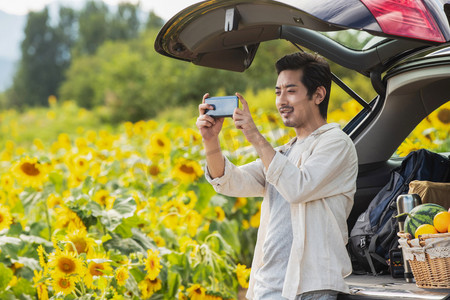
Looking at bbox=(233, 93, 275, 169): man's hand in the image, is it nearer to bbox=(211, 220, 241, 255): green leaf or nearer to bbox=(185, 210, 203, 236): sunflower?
bbox=(185, 210, 203, 236): sunflower

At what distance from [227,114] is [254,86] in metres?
14.0

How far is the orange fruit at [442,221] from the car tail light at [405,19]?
0.62 meters

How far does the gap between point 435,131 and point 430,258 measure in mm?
2576

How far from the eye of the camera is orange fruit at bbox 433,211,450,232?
2.40 metres

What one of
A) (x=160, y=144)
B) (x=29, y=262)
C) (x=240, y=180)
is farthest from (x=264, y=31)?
(x=160, y=144)

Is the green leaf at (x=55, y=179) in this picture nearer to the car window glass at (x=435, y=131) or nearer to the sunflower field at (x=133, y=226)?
the sunflower field at (x=133, y=226)

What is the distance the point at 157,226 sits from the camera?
4664 millimetres

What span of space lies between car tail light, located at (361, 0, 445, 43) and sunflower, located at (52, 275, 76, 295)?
2.14 metres

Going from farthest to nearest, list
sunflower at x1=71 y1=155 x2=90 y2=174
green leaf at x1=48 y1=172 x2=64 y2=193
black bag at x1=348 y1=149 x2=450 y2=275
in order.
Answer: sunflower at x1=71 y1=155 x2=90 y2=174 < green leaf at x1=48 y1=172 x2=64 y2=193 < black bag at x1=348 y1=149 x2=450 y2=275

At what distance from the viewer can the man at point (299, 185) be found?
242 centimetres

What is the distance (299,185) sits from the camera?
2.38 m

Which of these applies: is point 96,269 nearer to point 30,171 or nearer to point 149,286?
point 149,286

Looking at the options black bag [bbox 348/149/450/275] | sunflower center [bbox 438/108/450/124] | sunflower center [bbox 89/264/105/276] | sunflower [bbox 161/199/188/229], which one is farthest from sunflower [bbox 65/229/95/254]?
sunflower center [bbox 438/108/450/124]

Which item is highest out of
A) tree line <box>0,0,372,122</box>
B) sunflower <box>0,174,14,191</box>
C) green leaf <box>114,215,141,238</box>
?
tree line <box>0,0,372,122</box>
